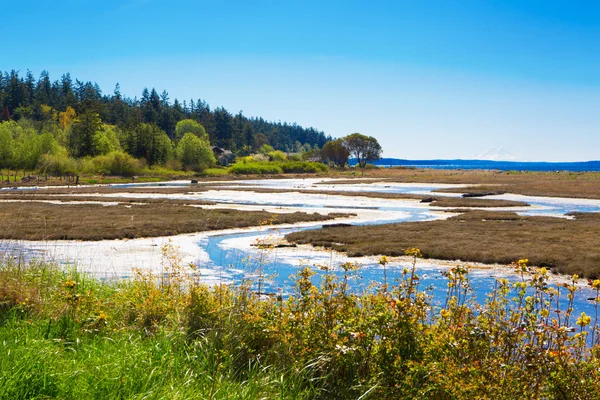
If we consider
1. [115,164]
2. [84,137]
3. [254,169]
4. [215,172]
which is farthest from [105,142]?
[254,169]

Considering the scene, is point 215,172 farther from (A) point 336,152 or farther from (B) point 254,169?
(A) point 336,152

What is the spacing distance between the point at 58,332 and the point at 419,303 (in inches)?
206

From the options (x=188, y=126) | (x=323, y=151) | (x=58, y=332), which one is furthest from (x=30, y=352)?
(x=323, y=151)

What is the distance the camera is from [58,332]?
7.93m

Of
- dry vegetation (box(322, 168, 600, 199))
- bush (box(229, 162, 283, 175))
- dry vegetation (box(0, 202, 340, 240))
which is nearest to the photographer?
dry vegetation (box(0, 202, 340, 240))

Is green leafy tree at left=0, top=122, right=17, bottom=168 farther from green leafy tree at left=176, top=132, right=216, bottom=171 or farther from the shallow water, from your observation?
the shallow water

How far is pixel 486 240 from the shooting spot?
27969 millimetres

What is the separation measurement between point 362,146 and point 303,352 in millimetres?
179396

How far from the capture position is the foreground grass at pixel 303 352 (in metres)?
5.64

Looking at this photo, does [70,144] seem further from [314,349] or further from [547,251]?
[314,349]

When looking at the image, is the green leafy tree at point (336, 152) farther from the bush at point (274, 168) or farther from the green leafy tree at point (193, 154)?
the green leafy tree at point (193, 154)

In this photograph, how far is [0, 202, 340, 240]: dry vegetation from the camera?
29.4 meters

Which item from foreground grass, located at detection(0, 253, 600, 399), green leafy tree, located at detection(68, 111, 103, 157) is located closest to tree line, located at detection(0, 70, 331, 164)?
green leafy tree, located at detection(68, 111, 103, 157)

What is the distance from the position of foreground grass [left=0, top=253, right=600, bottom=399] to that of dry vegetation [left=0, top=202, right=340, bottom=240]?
16.4m
